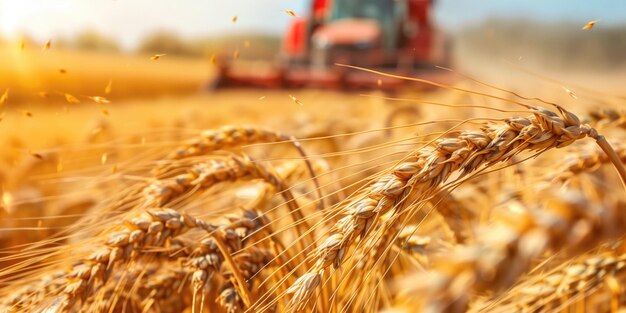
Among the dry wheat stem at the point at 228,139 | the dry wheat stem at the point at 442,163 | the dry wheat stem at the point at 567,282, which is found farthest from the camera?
the dry wheat stem at the point at 228,139

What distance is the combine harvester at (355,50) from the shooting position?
9573mm

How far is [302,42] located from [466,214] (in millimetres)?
10170

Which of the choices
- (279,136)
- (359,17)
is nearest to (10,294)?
(279,136)

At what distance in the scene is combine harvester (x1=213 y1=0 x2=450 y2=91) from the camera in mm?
9573

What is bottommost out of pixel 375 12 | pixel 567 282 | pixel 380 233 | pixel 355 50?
pixel 355 50

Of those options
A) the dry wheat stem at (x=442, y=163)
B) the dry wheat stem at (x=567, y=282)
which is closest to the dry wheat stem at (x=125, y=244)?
the dry wheat stem at (x=442, y=163)

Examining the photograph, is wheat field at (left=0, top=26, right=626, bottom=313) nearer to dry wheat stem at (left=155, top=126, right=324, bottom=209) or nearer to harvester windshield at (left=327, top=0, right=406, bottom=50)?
dry wheat stem at (left=155, top=126, right=324, bottom=209)

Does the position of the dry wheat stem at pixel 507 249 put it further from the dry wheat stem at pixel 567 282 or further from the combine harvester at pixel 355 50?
the combine harvester at pixel 355 50

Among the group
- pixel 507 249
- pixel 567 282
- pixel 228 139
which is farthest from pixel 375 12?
pixel 507 249

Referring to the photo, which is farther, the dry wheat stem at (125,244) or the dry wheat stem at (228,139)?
the dry wheat stem at (228,139)

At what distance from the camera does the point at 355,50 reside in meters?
10.4

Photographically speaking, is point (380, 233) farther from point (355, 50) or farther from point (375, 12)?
point (355, 50)

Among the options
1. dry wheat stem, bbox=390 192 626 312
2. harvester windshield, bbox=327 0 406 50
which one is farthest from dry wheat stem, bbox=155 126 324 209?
harvester windshield, bbox=327 0 406 50

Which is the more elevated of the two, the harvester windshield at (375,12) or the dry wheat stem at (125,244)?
the harvester windshield at (375,12)
